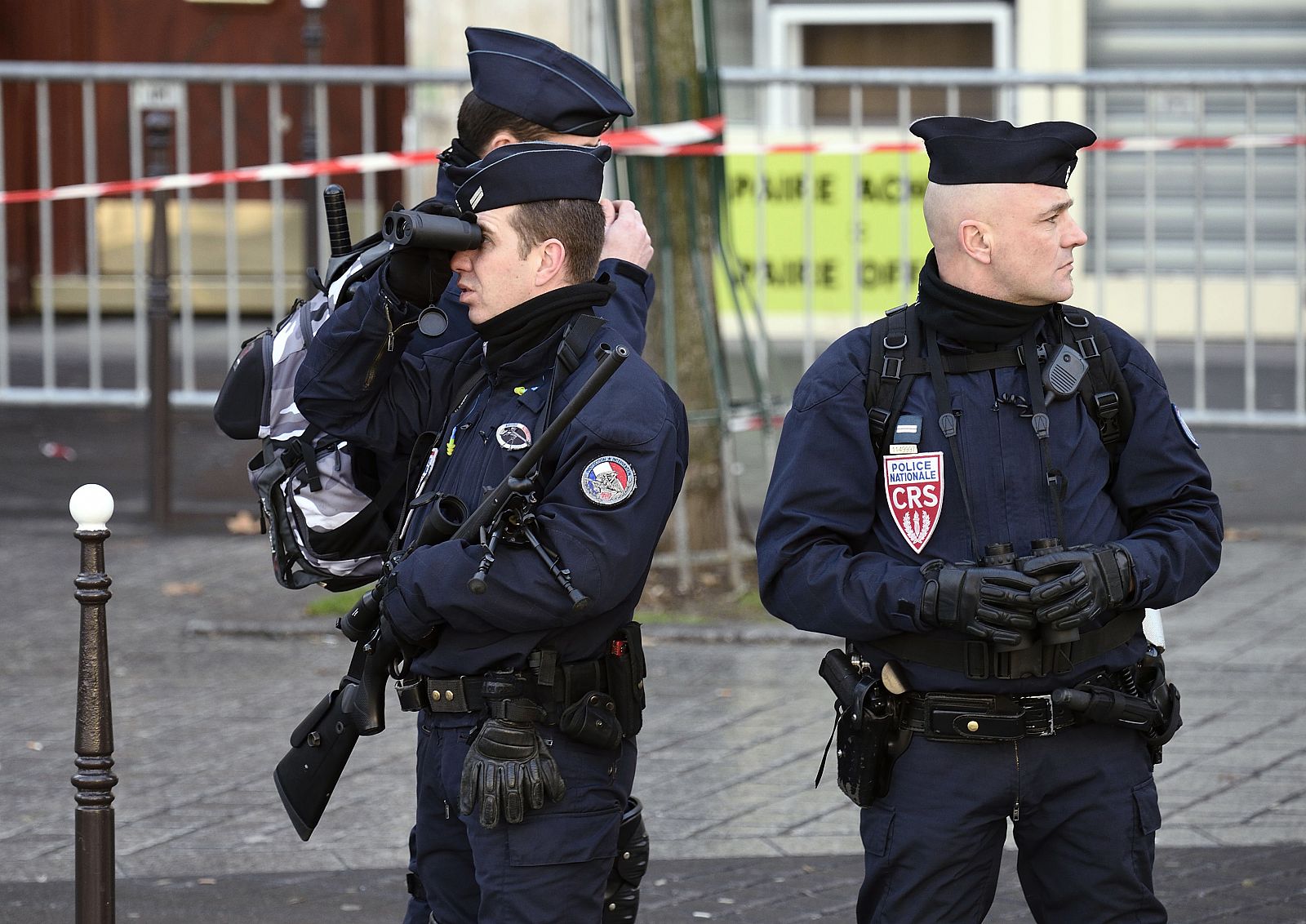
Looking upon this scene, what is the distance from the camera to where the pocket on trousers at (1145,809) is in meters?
3.29

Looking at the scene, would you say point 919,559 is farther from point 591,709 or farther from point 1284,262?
point 1284,262

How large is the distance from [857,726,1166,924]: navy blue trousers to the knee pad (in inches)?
23.3

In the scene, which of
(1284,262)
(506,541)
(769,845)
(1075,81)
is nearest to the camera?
(506,541)

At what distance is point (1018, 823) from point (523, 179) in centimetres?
145

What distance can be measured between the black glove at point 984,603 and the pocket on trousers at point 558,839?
715 mm

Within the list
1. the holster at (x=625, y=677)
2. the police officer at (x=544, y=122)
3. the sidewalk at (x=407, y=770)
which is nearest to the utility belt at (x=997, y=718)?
the holster at (x=625, y=677)

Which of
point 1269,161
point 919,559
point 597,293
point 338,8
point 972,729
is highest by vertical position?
point 338,8

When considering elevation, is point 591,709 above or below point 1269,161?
below

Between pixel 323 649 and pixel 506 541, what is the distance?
379cm

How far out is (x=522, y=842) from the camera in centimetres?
323

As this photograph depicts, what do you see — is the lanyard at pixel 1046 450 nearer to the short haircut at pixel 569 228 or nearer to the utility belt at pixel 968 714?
the utility belt at pixel 968 714

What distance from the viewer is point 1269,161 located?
9.70m

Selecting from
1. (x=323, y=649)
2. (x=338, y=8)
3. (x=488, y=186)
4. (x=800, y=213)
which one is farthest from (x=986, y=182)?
(x=338, y=8)

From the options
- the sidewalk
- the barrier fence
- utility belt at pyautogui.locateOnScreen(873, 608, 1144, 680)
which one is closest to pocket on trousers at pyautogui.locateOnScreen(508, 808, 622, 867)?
utility belt at pyautogui.locateOnScreen(873, 608, 1144, 680)
